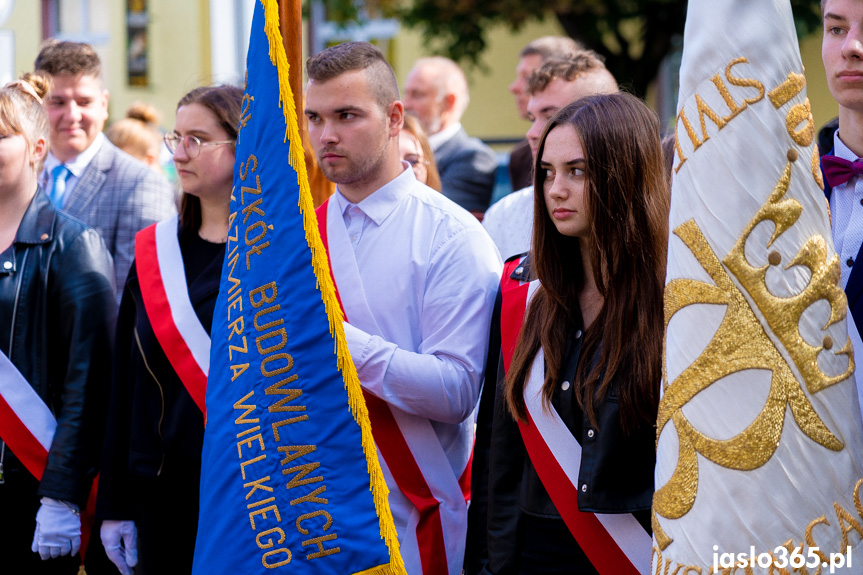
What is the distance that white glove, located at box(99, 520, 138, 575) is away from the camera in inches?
128

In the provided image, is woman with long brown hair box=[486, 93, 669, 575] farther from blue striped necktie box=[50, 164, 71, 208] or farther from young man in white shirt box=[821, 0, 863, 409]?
blue striped necktie box=[50, 164, 71, 208]

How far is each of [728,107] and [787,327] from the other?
404 millimetres

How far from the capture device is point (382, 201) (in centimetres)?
315

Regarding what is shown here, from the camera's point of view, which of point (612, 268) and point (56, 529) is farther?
point (56, 529)

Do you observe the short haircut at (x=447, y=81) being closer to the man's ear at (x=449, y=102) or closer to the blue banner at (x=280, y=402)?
the man's ear at (x=449, y=102)

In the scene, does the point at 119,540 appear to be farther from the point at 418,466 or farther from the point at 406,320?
the point at 406,320

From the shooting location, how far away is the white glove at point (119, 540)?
10.7 ft

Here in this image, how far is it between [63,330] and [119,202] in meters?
1.24

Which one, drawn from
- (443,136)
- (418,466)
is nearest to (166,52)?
(443,136)

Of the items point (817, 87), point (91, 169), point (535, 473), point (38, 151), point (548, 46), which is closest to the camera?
point (535, 473)

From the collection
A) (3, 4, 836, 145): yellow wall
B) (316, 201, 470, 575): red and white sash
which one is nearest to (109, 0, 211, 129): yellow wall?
(3, 4, 836, 145): yellow wall

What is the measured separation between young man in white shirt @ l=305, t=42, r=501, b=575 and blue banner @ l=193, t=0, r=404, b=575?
0.30 metres

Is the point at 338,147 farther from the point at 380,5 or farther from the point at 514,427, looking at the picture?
the point at 380,5

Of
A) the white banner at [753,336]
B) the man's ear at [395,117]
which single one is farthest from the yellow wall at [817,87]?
the white banner at [753,336]
